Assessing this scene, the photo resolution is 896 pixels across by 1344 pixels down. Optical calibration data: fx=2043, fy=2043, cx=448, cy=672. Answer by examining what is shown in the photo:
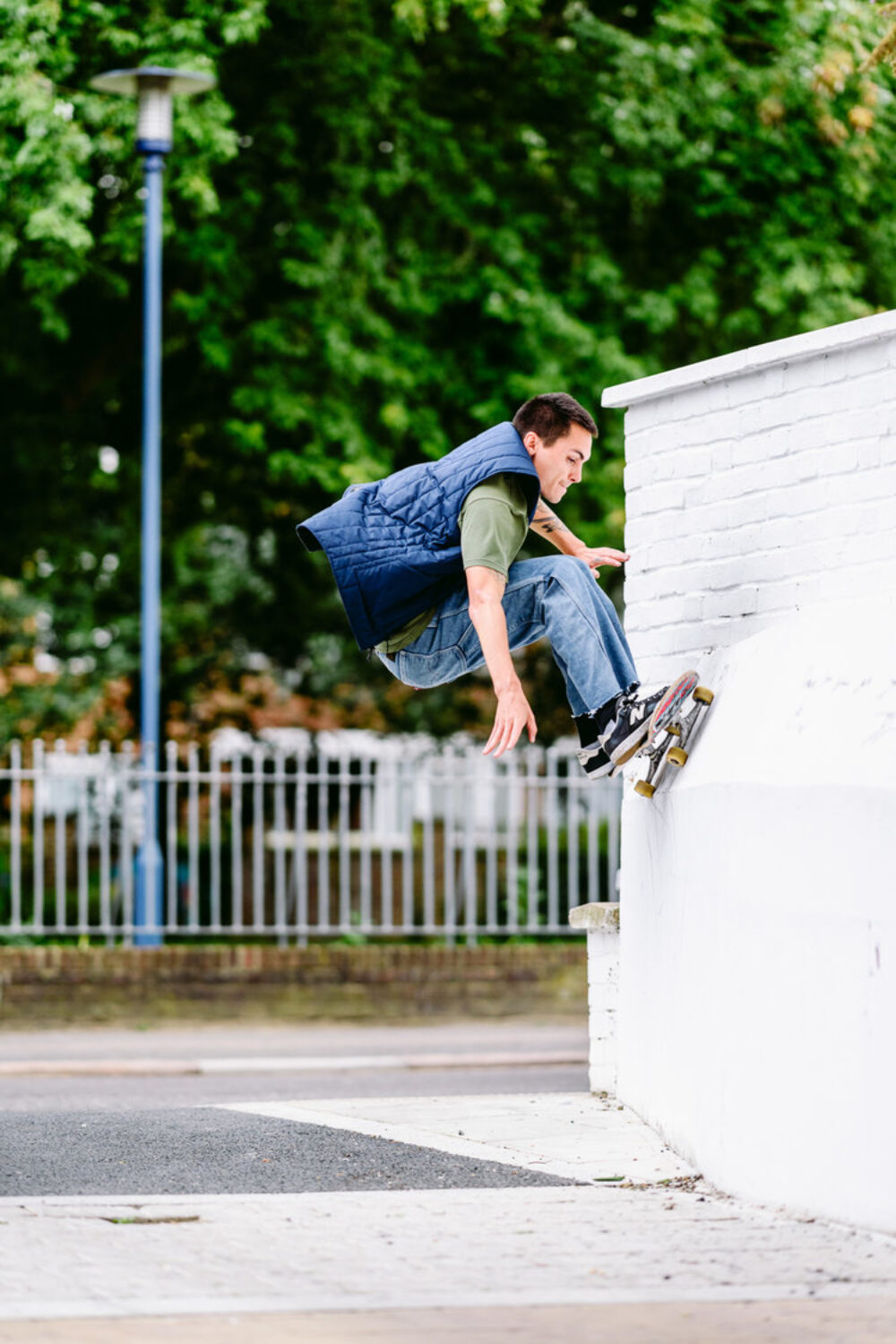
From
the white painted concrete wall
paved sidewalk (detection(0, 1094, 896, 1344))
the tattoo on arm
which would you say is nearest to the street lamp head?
the white painted concrete wall

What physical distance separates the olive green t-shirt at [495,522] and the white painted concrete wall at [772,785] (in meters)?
0.82

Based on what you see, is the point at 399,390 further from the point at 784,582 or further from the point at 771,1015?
the point at 771,1015

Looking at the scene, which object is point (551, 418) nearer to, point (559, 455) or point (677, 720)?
point (559, 455)

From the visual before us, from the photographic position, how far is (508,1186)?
5848mm

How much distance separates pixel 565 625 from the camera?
641cm

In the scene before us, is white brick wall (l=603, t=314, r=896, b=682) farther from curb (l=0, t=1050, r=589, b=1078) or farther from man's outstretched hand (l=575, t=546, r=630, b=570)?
curb (l=0, t=1050, r=589, b=1078)

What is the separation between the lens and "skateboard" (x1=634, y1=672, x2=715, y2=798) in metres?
6.30

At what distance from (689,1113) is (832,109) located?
10776 millimetres

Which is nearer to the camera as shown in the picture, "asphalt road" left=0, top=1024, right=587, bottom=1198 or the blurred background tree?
"asphalt road" left=0, top=1024, right=587, bottom=1198

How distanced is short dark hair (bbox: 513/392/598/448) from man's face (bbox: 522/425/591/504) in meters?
0.01

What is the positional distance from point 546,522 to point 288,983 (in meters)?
7.94

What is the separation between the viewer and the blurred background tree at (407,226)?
46.8 ft

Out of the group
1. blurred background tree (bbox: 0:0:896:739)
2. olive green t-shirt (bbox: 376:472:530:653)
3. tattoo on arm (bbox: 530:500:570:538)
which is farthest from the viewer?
blurred background tree (bbox: 0:0:896:739)

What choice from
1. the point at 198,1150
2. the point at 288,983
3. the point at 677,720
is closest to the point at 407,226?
the point at 288,983
